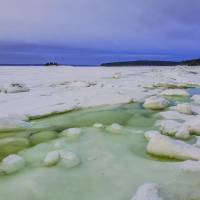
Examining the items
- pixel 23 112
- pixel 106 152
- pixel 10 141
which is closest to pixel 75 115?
pixel 23 112

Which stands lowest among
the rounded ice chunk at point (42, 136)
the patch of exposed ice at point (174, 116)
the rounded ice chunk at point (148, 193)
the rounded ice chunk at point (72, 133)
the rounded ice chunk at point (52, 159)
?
the rounded ice chunk at point (42, 136)

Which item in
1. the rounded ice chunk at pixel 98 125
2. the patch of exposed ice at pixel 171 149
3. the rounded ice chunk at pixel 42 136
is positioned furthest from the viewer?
the rounded ice chunk at pixel 98 125

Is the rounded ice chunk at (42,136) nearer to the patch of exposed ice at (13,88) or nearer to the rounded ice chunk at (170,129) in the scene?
the rounded ice chunk at (170,129)

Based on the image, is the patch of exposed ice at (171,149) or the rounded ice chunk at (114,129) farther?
the rounded ice chunk at (114,129)

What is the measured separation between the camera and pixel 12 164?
10.5 ft

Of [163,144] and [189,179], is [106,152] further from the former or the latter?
[189,179]

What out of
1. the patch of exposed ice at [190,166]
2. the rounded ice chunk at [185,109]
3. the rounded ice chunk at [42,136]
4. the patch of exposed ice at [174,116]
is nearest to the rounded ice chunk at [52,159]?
the rounded ice chunk at [42,136]

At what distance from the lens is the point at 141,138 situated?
168 inches

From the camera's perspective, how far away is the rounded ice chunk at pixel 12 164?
3.11m

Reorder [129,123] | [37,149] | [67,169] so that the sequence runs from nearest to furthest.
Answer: [67,169] < [37,149] < [129,123]

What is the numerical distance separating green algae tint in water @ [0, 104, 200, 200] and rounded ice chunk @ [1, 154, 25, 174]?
0.25ft

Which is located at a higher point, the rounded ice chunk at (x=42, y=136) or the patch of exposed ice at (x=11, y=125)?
the patch of exposed ice at (x=11, y=125)

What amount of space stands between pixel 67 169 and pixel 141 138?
1.45m

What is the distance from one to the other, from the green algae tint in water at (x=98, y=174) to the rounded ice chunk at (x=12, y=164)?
0.07 meters
